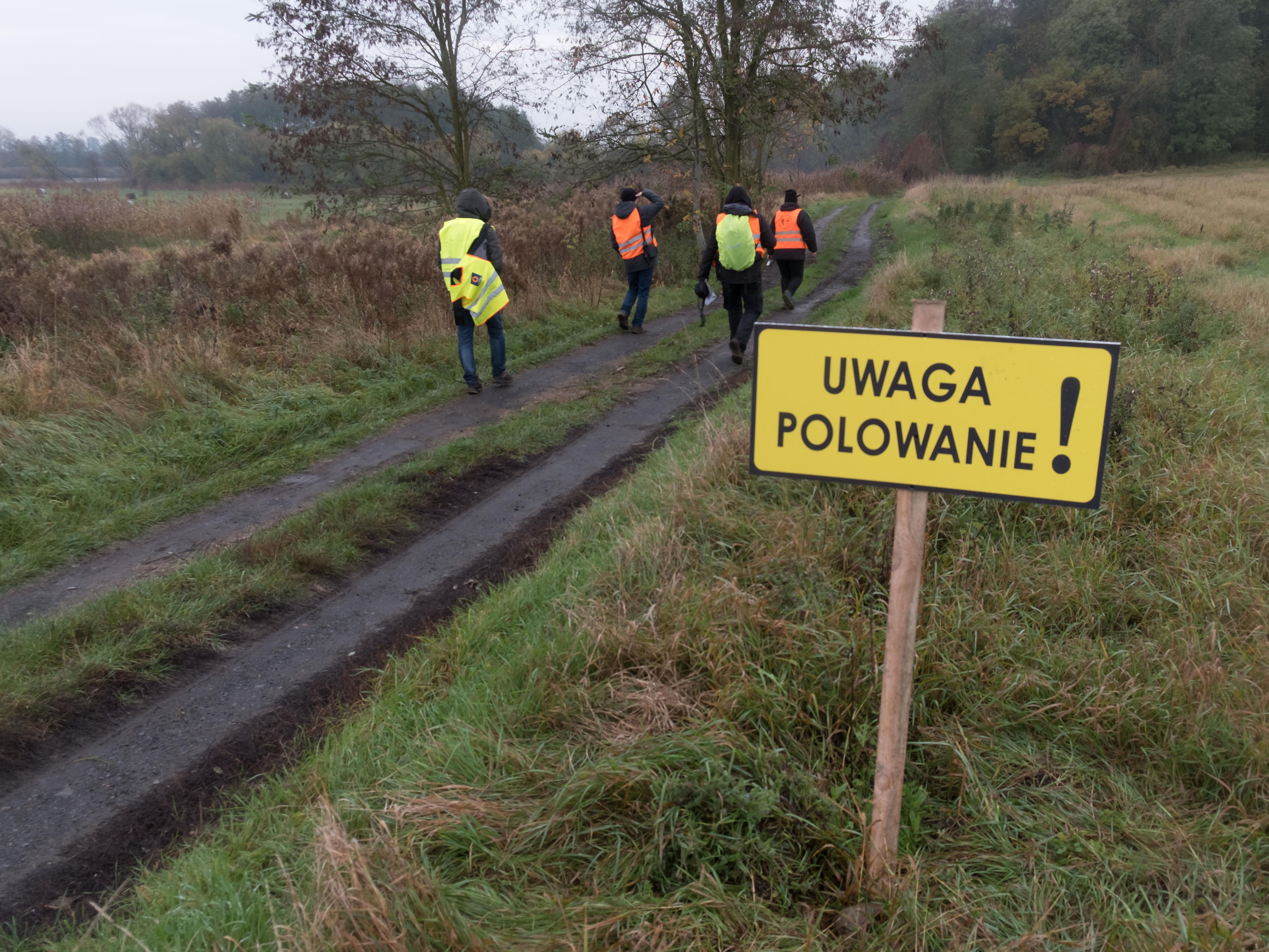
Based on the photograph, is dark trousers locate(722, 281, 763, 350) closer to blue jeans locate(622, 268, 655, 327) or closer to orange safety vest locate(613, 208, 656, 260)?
blue jeans locate(622, 268, 655, 327)

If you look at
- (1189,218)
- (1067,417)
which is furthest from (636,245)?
(1189,218)

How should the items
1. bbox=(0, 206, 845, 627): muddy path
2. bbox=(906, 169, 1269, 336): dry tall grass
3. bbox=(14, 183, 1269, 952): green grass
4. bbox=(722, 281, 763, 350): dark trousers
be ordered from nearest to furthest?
1. bbox=(14, 183, 1269, 952): green grass
2. bbox=(0, 206, 845, 627): muddy path
3. bbox=(722, 281, 763, 350): dark trousers
4. bbox=(906, 169, 1269, 336): dry tall grass

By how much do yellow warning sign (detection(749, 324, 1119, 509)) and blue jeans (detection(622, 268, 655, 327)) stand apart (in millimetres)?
9617

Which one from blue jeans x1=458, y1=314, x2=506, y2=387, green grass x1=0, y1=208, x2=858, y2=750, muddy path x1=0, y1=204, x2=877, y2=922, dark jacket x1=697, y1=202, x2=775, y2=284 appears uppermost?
dark jacket x1=697, y1=202, x2=775, y2=284

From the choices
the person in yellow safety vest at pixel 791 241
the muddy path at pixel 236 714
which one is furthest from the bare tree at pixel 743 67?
the muddy path at pixel 236 714

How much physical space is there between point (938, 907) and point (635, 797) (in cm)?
89

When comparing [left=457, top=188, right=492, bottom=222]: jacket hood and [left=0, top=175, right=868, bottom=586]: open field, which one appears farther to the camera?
[left=457, top=188, right=492, bottom=222]: jacket hood

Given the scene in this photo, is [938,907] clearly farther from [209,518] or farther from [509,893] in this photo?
[209,518]

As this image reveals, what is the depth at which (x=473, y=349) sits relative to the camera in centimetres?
911

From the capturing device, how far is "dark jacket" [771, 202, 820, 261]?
1191 centimetres

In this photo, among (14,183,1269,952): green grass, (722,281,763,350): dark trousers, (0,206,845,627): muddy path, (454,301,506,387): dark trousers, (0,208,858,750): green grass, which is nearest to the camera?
(14,183,1269,952): green grass

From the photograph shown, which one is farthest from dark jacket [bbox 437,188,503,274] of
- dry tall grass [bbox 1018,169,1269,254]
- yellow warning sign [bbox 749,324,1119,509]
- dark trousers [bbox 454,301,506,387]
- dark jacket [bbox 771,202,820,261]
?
dry tall grass [bbox 1018,169,1269,254]

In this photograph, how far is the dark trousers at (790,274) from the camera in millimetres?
12516

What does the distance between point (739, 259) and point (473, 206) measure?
3067 mm
